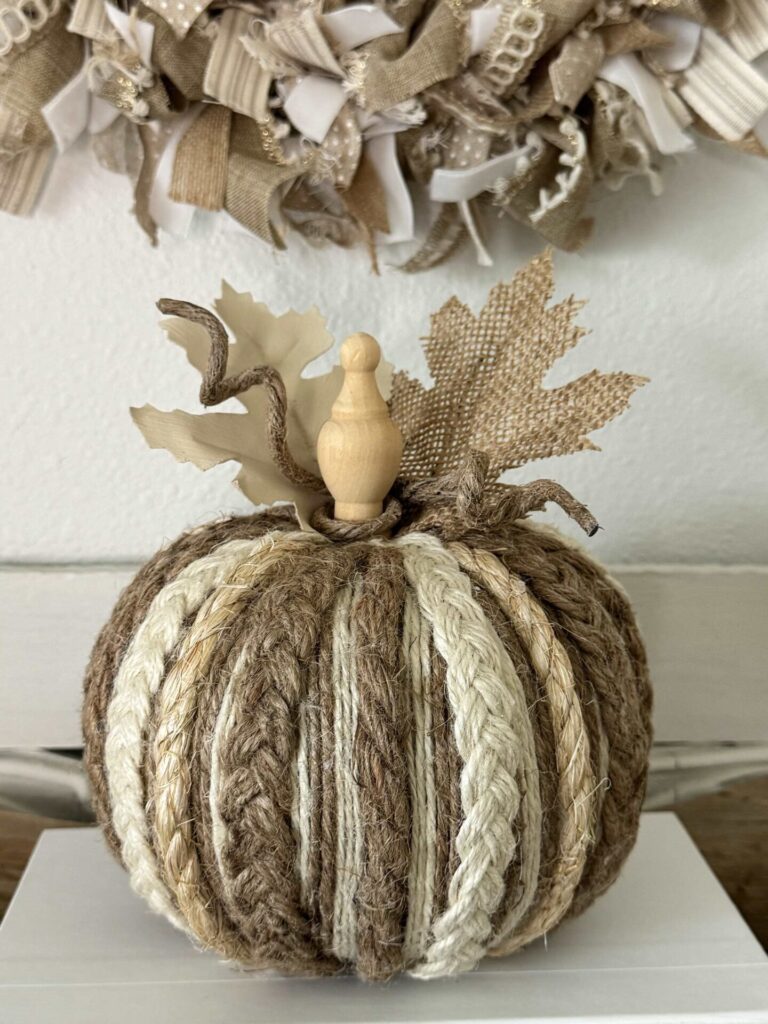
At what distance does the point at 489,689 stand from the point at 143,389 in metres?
0.44

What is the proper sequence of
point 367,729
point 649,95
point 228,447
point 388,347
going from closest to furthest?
point 367,729 → point 228,447 → point 649,95 → point 388,347

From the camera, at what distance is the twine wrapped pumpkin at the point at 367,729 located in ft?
1.64

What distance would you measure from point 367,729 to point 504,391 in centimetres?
23

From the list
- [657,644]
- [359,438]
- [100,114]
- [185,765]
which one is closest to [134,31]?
[100,114]

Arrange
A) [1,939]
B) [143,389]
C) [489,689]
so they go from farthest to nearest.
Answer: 1. [143,389]
2. [1,939]
3. [489,689]

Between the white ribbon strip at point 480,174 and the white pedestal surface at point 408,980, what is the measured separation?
0.47 metres

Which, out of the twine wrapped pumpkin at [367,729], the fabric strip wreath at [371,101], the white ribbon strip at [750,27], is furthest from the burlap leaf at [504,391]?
the white ribbon strip at [750,27]

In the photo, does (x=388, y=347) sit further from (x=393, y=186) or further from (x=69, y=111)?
(x=69, y=111)

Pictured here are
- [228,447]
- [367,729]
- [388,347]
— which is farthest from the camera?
[388,347]

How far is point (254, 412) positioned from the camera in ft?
2.08

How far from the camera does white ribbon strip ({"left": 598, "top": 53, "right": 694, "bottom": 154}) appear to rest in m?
0.71

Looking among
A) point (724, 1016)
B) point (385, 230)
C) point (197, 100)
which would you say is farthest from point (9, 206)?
point (724, 1016)

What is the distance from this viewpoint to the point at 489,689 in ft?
1.66

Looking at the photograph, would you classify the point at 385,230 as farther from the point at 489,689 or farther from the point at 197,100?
the point at 489,689
